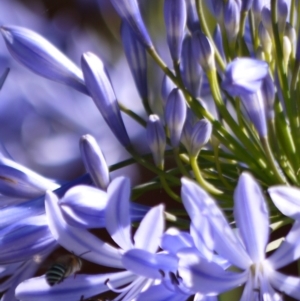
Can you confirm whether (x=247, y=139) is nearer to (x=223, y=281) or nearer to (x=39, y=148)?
(x=223, y=281)

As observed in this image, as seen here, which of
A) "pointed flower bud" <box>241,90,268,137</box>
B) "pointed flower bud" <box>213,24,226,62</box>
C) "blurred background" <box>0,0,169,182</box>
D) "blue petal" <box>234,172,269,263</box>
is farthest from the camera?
"blurred background" <box>0,0,169,182</box>

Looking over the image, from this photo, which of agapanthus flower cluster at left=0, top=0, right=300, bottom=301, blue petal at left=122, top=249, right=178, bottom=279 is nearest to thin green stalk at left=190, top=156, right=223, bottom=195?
agapanthus flower cluster at left=0, top=0, right=300, bottom=301

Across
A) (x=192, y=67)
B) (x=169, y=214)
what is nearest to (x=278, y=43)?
(x=192, y=67)

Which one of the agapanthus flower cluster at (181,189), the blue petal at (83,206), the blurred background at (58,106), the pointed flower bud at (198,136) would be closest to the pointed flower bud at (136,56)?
the agapanthus flower cluster at (181,189)

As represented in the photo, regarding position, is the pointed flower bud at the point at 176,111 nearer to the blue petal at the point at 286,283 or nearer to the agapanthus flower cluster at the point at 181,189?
the agapanthus flower cluster at the point at 181,189

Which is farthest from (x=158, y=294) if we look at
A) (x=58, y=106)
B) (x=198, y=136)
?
(x=58, y=106)

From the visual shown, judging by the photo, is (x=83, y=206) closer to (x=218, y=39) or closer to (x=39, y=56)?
(x=39, y=56)

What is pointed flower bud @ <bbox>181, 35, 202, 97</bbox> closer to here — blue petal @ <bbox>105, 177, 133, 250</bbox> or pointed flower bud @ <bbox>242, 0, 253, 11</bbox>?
pointed flower bud @ <bbox>242, 0, 253, 11</bbox>
